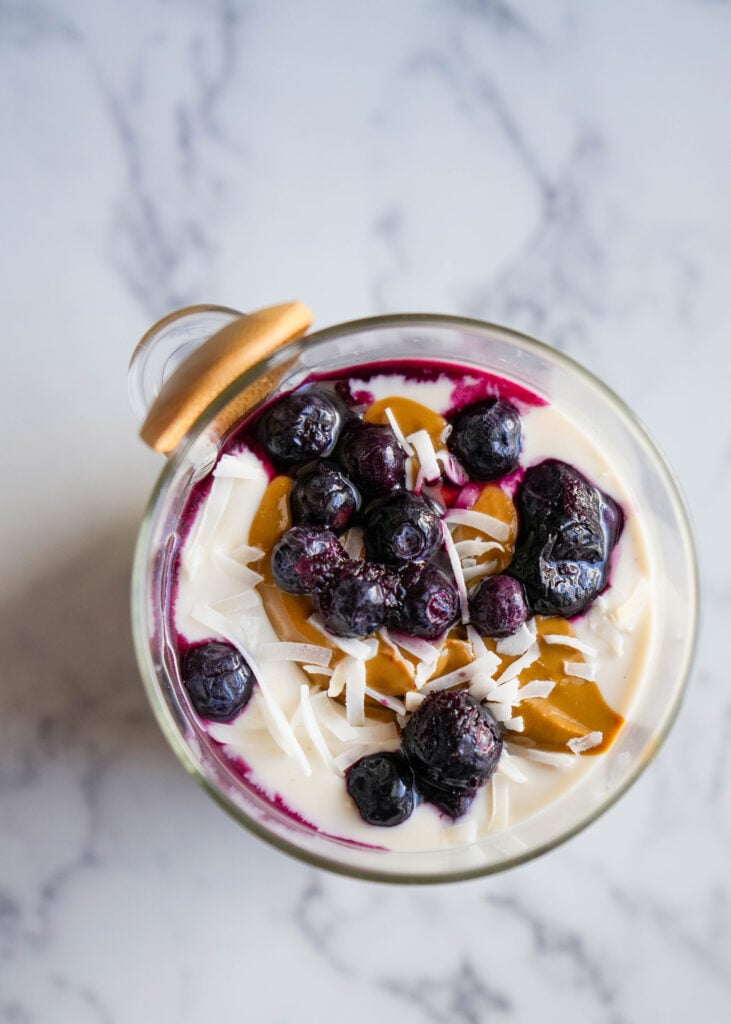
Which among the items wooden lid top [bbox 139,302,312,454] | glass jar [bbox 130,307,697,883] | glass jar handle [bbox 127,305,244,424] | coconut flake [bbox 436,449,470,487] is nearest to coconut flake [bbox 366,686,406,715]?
glass jar [bbox 130,307,697,883]

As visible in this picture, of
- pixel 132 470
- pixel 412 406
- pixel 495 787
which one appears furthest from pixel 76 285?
pixel 495 787

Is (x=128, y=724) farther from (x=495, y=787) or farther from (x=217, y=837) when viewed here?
(x=495, y=787)

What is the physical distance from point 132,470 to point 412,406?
531mm

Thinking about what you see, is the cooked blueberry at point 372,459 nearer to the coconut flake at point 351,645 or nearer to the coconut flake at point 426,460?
the coconut flake at point 426,460

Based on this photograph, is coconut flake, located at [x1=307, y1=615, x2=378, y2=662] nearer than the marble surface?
Yes

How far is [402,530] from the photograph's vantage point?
1.44 m

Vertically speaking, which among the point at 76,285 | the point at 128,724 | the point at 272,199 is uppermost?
the point at 272,199

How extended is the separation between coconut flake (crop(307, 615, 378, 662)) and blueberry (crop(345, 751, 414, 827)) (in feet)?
0.47

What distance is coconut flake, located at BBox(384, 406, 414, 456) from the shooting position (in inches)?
59.6

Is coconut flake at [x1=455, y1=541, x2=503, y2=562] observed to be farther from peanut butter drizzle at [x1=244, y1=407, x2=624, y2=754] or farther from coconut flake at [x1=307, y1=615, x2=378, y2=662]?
coconut flake at [x1=307, y1=615, x2=378, y2=662]

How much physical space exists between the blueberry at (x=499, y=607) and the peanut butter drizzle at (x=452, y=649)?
1.6 inches

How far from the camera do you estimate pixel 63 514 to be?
5.94ft

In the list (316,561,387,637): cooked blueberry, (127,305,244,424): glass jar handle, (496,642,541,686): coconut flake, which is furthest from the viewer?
(127,305,244,424): glass jar handle

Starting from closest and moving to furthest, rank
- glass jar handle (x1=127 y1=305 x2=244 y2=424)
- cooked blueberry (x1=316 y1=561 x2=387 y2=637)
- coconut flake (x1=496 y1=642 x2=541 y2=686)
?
cooked blueberry (x1=316 y1=561 x2=387 y2=637) → coconut flake (x1=496 y1=642 x2=541 y2=686) → glass jar handle (x1=127 y1=305 x2=244 y2=424)
